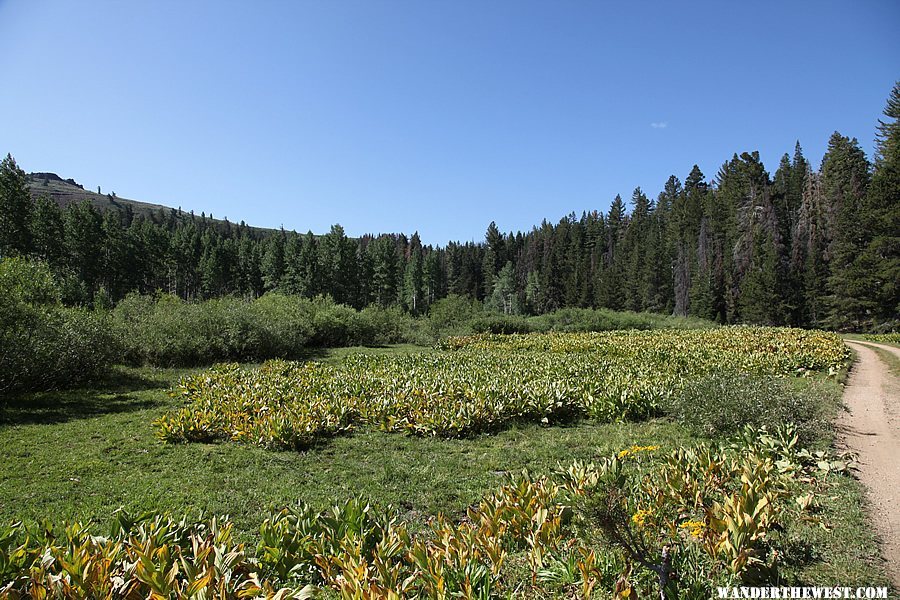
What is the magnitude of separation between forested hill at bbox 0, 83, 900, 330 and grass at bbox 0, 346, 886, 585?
17486mm

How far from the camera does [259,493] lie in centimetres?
565

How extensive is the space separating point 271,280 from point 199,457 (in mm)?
56735

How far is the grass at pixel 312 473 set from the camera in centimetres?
417

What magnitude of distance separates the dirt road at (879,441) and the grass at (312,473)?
0.14 metres

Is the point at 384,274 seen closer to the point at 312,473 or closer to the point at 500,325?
the point at 500,325

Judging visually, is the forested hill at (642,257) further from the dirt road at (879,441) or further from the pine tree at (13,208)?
the dirt road at (879,441)

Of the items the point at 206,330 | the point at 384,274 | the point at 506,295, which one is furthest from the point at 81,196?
the point at 206,330

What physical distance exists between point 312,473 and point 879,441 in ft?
28.1

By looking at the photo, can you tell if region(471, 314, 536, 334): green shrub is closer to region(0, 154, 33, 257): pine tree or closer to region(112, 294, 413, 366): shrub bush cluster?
region(112, 294, 413, 366): shrub bush cluster

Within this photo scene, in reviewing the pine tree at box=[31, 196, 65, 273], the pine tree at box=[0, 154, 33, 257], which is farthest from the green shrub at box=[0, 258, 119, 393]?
the pine tree at box=[31, 196, 65, 273]

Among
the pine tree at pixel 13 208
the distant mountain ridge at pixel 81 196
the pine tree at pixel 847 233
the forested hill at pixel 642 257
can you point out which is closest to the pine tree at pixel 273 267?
the forested hill at pixel 642 257

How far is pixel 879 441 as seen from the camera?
6.77 meters

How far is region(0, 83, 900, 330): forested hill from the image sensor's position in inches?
1267

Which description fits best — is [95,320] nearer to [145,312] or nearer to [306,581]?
[145,312]
